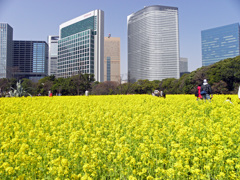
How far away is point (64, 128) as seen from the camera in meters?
5.03

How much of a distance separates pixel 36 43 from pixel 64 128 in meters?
172

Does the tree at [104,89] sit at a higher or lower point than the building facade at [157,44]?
lower

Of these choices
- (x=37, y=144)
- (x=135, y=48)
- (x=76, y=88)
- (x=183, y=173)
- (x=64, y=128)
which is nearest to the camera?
(x=183, y=173)

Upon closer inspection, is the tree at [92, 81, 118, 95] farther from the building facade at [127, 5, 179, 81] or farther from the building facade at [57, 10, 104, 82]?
the building facade at [127, 5, 179, 81]

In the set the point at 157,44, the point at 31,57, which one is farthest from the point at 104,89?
the point at 31,57

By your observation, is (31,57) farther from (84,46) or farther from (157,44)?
(157,44)

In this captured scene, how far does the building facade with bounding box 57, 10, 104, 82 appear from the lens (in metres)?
113

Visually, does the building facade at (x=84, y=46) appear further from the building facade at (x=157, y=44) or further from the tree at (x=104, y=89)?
the tree at (x=104, y=89)

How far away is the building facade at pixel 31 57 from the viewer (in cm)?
15341

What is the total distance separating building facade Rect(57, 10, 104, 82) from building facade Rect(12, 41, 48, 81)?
31286 millimetres

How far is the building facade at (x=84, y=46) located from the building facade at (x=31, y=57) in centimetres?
3129

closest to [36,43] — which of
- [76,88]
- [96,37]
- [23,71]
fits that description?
[23,71]

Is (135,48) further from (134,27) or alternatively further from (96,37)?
(96,37)

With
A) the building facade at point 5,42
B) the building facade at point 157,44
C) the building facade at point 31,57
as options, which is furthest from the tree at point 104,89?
the building facade at point 5,42
